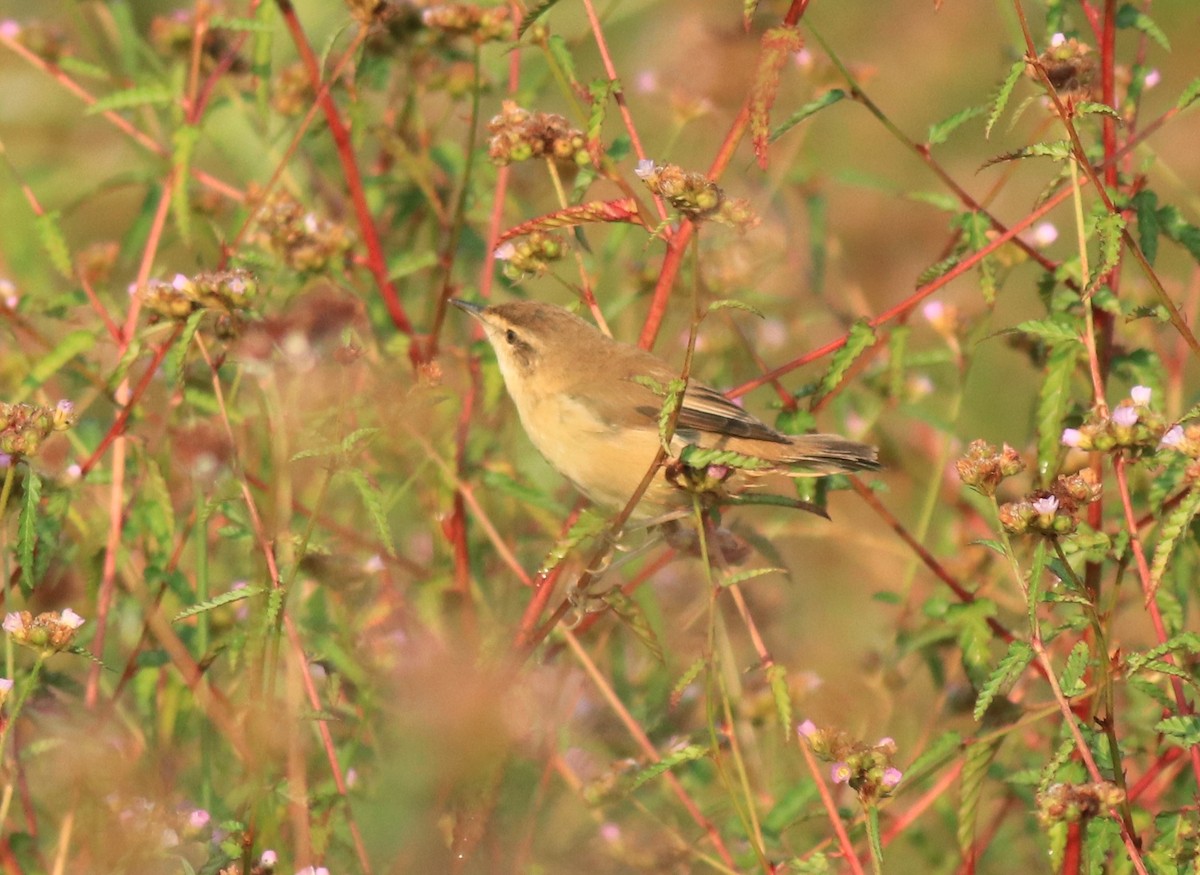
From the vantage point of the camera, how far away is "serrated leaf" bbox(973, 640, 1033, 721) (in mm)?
2426

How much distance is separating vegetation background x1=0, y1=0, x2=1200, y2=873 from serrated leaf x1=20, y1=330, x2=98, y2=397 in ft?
0.05

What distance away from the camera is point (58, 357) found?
356cm

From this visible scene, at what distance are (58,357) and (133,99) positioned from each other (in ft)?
2.35

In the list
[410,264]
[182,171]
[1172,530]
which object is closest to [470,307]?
[410,264]

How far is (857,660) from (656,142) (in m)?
3.29

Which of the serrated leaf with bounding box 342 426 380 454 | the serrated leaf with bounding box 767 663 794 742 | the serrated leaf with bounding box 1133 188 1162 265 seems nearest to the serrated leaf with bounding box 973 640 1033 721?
the serrated leaf with bounding box 767 663 794 742

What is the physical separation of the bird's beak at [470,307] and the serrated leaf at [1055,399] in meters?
1.54

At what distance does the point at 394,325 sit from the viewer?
424cm

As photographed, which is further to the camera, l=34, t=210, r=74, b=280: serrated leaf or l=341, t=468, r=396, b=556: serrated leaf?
l=34, t=210, r=74, b=280: serrated leaf

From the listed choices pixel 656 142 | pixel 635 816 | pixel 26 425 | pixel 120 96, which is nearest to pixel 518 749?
pixel 635 816

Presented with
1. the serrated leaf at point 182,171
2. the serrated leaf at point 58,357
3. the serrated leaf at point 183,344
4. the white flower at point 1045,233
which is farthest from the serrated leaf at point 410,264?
the white flower at point 1045,233

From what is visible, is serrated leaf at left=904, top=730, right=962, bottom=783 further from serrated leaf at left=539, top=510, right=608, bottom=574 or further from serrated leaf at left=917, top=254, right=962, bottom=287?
serrated leaf at left=917, top=254, right=962, bottom=287

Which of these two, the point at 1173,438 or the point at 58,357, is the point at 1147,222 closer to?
the point at 1173,438

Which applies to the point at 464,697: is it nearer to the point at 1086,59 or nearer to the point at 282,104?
the point at 1086,59
